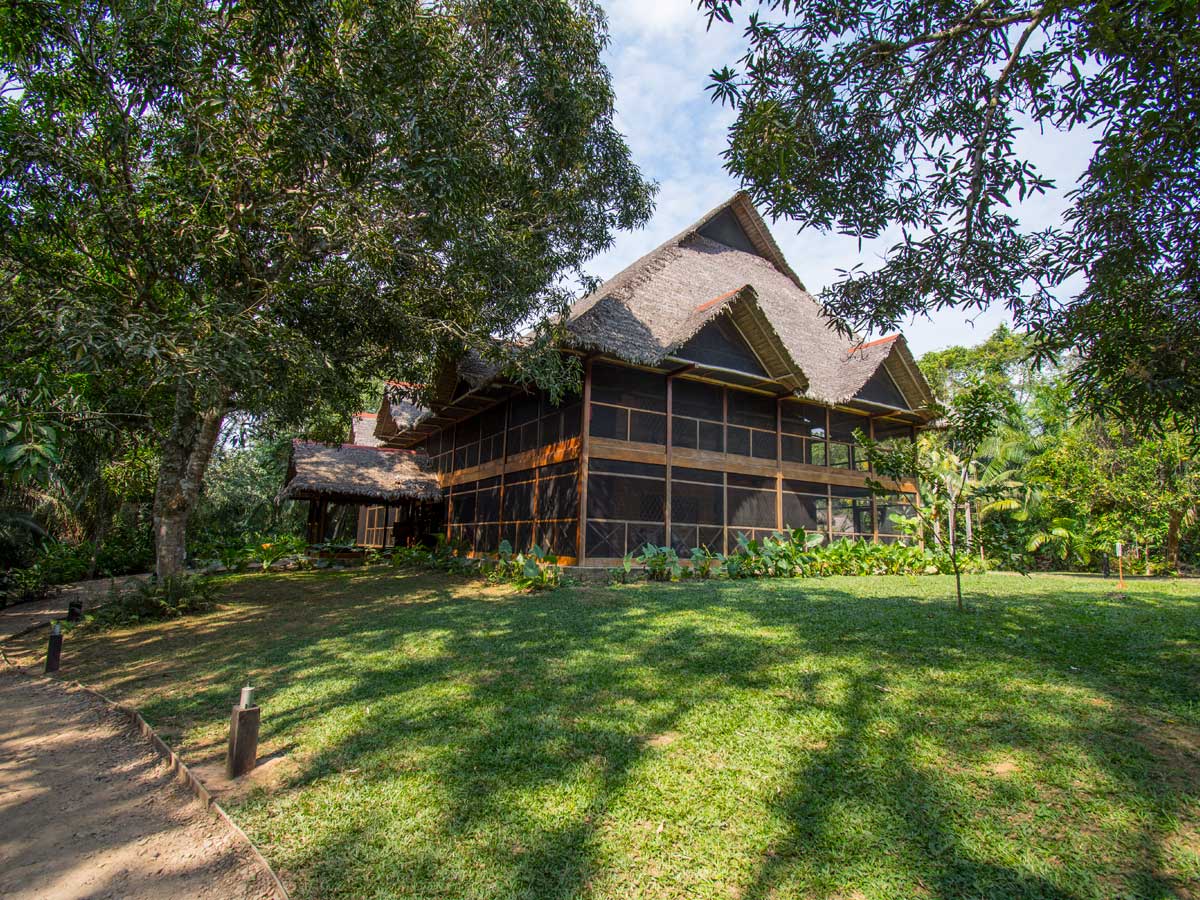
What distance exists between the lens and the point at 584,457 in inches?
508

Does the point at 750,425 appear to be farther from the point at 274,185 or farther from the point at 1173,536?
the point at 1173,536

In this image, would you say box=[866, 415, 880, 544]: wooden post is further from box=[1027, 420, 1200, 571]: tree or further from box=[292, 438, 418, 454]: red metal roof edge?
box=[292, 438, 418, 454]: red metal roof edge

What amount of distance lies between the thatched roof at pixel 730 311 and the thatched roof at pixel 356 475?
312 inches

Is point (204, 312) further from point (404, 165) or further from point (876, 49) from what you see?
point (876, 49)

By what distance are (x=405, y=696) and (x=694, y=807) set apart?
9.56 feet

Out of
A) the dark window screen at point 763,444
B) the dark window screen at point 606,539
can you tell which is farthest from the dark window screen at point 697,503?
the dark window screen at point 763,444

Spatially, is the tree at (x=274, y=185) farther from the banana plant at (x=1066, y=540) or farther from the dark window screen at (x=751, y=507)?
the banana plant at (x=1066, y=540)

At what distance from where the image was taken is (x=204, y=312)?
23.5 feet

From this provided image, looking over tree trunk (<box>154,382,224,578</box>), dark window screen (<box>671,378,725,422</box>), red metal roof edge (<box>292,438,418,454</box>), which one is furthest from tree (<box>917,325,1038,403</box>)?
tree trunk (<box>154,382,224,578</box>)

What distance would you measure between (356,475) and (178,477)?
8.75 metres

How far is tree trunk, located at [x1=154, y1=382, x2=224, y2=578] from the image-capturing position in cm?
1023

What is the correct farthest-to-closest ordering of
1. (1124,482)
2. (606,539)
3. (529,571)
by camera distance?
(1124,482) < (606,539) < (529,571)

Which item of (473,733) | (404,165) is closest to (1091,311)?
(473,733)

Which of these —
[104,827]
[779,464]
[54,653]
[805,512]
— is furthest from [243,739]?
[805,512]
